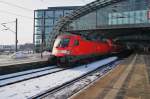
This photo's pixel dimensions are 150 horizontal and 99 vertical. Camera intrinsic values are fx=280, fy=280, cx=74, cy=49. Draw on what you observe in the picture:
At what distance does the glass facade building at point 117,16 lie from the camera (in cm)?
6450

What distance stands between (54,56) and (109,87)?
44.3 feet

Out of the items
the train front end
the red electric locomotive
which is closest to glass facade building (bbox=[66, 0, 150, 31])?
the red electric locomotive

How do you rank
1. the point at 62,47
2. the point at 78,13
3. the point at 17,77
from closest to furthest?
1. the point at 17,77
2. the point at 62,47
3. the point at 78,13

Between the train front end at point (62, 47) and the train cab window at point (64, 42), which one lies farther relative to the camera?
the train cab window at point (64, 42)

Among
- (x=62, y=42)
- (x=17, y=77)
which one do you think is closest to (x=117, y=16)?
(x=62, y=42)

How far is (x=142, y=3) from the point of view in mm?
64938

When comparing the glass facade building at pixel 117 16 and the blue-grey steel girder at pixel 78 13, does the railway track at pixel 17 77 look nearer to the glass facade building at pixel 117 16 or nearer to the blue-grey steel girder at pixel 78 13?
the blue-grey steel girder at pixel 78 13

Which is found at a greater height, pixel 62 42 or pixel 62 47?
pixel 62 42

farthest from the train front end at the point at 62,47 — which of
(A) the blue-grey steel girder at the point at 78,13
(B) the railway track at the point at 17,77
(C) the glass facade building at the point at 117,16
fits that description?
(C) the glass facade building at the point at 117,16

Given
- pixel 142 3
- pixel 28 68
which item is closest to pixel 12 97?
pixel 28 68

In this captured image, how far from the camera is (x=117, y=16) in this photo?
68000 mm

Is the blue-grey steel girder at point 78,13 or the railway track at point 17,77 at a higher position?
the blue-grey steel girder at point 78,13

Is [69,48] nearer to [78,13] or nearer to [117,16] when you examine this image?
[78,13]

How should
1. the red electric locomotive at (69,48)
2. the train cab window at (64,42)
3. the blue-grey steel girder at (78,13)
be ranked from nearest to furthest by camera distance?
1. the red electric locomotive at (69,48)
2. the train cab window at (64,42)
3. the blue-grey steel girder at (78,13)
